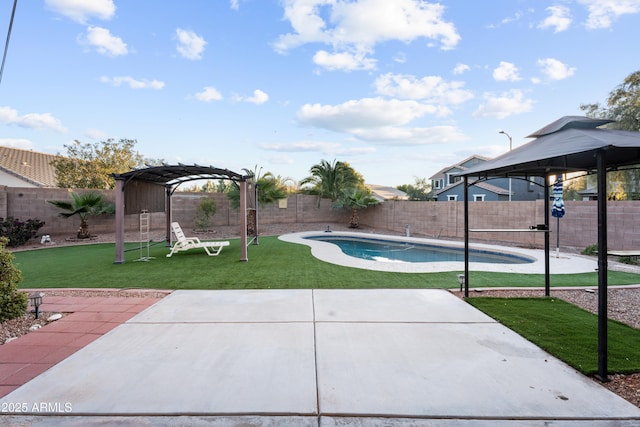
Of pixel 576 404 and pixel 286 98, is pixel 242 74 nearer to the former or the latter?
pixel 286 98

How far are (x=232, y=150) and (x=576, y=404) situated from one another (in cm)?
2101

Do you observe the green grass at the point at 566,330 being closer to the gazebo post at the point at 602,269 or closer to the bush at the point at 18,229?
the gazebo post at the point at 602,269

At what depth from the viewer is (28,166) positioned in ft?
99.1

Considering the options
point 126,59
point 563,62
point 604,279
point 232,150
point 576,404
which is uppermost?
point 126,59

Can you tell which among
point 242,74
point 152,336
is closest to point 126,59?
point 242,74

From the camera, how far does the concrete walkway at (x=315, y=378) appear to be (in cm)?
243

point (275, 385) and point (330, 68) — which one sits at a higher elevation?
point (330, 68)

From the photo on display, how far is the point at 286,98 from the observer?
16828 millimetres

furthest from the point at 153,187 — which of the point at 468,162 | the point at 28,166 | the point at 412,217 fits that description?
the point at 28,166

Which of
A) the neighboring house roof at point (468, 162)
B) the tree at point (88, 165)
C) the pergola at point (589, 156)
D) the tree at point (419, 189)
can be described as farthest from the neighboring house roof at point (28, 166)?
the neighboring house roof at point (468, 162)

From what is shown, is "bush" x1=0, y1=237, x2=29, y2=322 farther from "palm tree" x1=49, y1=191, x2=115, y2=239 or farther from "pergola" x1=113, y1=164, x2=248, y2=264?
"palm tree" x1=49, y1=191, x2=115, y2=239

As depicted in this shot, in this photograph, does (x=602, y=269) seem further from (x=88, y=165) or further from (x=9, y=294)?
(x=88, y=165)

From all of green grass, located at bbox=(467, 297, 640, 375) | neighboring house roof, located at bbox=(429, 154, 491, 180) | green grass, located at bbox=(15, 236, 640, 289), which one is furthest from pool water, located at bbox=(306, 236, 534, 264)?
neighboring house roof, located at bbox=(429, 154, 491, 180)

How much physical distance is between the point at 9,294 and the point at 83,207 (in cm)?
1076
